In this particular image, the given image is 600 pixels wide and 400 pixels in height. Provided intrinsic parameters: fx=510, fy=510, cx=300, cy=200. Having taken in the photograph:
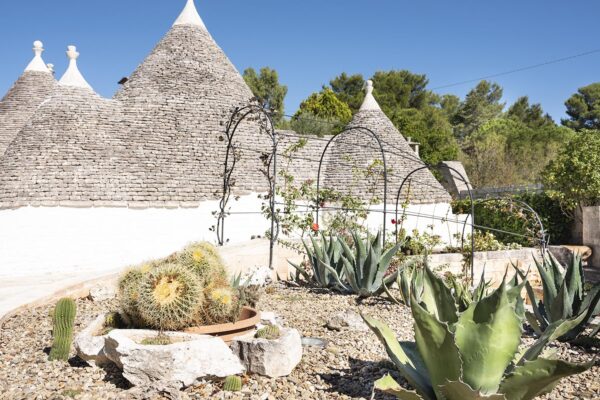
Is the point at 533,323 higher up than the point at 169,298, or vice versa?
the point at 169,298

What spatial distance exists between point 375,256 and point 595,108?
144 feet

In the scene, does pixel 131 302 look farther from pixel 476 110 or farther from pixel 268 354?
pixel 476 110

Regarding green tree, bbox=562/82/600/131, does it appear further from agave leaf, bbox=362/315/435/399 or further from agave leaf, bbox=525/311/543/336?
agave leaf, bbox=362/315/435/399

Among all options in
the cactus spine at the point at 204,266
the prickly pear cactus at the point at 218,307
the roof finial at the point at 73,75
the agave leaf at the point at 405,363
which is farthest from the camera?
the roof finial at the point at 73,75

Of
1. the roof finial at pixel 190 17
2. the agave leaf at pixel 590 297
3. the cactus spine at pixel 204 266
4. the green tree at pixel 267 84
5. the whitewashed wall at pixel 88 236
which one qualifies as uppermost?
the green tree at pixel 267 84

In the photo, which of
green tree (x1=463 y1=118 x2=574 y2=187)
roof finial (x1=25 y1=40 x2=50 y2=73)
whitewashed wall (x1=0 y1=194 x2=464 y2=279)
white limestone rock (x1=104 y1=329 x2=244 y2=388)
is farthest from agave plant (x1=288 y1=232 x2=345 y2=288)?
green tree (x1=463 y1=118 x2=574 y2=187)

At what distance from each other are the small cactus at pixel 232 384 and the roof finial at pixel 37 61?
19.5 meters

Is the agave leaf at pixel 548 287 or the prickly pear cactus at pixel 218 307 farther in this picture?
the agave leaf at pixel 548 287

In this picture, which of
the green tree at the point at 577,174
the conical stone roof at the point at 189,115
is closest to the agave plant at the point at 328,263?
A: the conical stone roof at the point at 189,115

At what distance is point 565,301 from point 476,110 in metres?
44.9

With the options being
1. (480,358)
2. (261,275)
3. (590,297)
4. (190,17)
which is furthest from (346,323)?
(190,17)

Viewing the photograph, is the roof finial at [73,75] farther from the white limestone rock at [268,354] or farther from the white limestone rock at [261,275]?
the white limestone rock at [268,354]

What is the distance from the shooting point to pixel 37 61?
63.6ft

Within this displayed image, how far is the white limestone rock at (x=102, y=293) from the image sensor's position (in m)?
6.32
